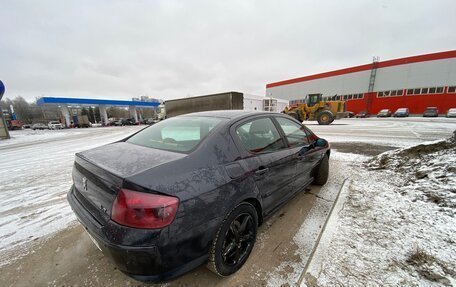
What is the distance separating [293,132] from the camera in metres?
2.96

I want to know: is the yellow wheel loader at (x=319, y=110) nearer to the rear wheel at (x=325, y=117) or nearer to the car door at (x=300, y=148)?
the rear wheel at (x=325, y=117)

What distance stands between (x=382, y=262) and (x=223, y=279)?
59.8 inches

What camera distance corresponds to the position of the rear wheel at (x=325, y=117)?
53.7 ft

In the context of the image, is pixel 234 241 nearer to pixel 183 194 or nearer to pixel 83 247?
pixel 183 194

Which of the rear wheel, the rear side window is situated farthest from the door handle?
the rear wheel

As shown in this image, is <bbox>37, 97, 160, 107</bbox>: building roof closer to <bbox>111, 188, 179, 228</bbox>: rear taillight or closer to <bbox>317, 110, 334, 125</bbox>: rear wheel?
<bbox>317, 110, 334, 125</bbox>: rear wheel

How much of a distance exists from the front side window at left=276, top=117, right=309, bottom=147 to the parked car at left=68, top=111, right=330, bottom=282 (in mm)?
367

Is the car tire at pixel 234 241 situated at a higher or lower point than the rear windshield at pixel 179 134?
lower

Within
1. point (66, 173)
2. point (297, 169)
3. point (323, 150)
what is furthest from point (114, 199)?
point (66, 173)

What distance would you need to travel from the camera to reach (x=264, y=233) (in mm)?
2373

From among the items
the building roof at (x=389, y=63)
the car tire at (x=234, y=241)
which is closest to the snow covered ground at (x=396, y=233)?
the car tire at (x=234, y=241)

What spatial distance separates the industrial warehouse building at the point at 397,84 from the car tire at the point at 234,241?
1646 inches

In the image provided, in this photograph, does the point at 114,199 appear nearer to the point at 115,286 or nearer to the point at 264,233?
the point at 115,286

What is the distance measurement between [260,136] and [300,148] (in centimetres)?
80
